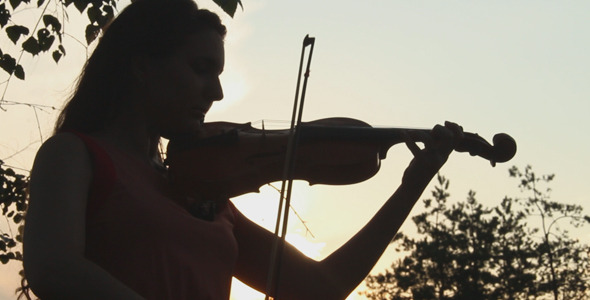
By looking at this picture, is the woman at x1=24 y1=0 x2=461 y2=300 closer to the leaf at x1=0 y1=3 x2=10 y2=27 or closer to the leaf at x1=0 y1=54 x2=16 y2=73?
the leaf at x1=0 y1=3 x2=10 y2=27

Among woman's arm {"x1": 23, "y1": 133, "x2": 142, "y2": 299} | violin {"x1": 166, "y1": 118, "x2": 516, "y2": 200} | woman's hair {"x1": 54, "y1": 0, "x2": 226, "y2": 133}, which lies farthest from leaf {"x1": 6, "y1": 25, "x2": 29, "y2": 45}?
woman's arm {"x1": 23, "y1": 133, "x2": 142, "y2": 299}

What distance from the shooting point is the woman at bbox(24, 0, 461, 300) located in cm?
159

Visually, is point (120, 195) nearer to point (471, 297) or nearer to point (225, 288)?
point (225, 288)

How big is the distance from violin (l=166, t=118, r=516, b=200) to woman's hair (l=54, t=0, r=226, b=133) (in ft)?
1.16

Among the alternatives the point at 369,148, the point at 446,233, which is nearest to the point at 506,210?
the point at 446,233

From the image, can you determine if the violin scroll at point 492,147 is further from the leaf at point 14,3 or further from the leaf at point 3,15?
the leaf at point 3,15

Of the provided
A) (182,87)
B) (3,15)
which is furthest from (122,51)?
(3,15)

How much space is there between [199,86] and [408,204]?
0.76 metres

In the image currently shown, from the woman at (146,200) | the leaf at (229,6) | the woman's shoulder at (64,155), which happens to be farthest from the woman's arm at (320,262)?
the leaf at (229,6)

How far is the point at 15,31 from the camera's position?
4473 millimetres

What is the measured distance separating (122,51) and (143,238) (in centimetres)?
60

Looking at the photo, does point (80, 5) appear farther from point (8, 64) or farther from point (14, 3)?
point (8, 64)

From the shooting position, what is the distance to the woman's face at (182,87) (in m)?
2.01

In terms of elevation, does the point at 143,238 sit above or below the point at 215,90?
below
